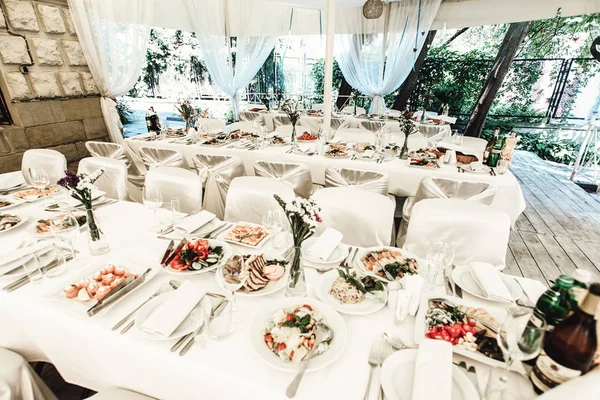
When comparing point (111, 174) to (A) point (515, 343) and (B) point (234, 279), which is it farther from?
(A) point (515, 343)

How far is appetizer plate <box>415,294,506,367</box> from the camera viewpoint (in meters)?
0.84

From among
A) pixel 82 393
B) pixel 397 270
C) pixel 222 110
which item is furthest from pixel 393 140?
pixel 222 110

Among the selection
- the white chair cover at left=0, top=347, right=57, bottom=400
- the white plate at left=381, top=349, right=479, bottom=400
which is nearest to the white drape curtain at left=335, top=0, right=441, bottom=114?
the white plate at left=381, top=349, right=479, bottom=400

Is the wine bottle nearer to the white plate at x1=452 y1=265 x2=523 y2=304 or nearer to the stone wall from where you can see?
the white plate at x1=452 y1=265 x2=523 y2=304

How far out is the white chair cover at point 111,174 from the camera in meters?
2.31

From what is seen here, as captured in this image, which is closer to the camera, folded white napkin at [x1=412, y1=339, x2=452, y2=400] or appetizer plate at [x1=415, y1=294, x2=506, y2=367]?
folded white napkin at [x1=412, y1=339, x2=452, y2=400]

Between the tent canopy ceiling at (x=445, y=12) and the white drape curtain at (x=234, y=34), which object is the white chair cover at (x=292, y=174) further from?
the white drape curtain at (x=234, y=34)

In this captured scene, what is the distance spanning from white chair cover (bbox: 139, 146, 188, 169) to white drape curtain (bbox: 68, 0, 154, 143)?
3.61ft

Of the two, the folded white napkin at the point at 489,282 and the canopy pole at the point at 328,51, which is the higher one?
the canopy pole at the point at 328,51

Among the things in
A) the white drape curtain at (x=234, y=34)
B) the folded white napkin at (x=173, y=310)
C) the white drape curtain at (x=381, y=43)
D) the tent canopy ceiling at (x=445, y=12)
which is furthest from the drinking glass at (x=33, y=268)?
the white drape curtain at (x=381, y=43)

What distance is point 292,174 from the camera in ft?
8.38

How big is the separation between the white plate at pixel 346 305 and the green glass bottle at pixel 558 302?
0.44 metres

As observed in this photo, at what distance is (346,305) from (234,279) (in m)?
0.40

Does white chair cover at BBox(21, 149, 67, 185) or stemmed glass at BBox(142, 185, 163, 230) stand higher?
stemmed glass at BBox(142, 185, 163, 230)
